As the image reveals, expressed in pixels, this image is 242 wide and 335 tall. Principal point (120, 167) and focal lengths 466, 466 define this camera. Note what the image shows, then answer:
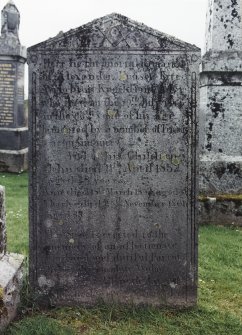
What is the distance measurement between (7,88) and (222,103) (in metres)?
7.01

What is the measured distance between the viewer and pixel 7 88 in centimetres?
1218

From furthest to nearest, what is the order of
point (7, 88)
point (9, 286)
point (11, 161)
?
point (11, 161) < point (7, 88) < point (9, 286)

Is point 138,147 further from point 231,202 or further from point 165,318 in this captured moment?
point 231,202

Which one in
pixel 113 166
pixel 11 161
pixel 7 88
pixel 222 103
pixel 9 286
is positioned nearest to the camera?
pixel 9 286

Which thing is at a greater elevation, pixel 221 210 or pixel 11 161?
pixel 11 161

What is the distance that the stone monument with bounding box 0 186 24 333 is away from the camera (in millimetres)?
3531

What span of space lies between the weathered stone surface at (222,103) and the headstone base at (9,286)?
3.70 meters

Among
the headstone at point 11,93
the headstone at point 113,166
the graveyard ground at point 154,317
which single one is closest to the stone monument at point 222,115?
the graveyard ground at point 154,317

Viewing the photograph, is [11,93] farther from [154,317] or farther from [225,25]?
[154,317]

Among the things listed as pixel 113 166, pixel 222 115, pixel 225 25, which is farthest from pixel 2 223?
pixel 225 25

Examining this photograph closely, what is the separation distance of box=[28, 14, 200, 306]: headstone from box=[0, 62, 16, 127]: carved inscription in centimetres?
862

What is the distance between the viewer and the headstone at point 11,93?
12094 mm

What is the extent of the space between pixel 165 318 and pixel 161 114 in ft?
5.57

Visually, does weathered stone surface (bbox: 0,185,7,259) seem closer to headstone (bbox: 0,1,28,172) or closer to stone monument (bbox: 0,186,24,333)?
stone monument (bbox: 0,186,24,333)
